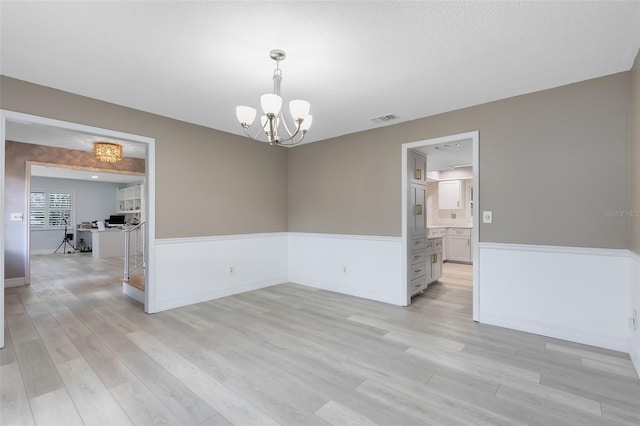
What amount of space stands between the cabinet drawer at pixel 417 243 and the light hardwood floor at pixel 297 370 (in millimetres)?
881

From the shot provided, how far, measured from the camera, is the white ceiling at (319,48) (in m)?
1.92

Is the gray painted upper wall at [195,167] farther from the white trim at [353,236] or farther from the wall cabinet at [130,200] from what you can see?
the wall cabinet at [130,200]

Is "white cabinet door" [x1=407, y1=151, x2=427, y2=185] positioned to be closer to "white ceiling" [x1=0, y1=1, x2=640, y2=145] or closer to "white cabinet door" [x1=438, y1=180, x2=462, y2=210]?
"white ceiling" [x1=0, y1=1, x2=640, y2=145]

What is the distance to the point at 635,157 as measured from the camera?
250cm

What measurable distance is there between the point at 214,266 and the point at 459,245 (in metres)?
6.14

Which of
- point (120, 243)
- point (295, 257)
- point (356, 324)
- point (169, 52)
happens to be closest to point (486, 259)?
point (356, 324)

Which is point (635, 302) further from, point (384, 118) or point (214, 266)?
point (214, 266)

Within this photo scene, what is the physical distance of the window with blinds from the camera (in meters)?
9.85

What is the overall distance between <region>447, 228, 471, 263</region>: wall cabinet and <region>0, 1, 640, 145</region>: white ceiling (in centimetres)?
512

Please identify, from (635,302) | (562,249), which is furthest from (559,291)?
(635,302)

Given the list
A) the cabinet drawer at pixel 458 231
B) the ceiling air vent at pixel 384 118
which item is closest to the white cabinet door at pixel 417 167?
the ceiling air vent at pixel 384 118

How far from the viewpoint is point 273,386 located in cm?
215

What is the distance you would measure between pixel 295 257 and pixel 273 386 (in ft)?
11.0

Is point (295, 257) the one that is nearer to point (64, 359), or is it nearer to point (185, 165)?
point (185, 165)
